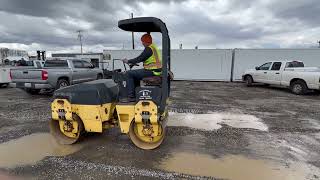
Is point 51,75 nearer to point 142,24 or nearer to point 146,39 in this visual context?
point 142,24

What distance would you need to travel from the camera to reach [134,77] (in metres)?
5.16

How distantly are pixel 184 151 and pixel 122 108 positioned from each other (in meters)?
1.48

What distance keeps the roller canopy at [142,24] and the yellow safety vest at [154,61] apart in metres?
0.38

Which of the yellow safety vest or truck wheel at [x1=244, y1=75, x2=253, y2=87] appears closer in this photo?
the yellow safety vest

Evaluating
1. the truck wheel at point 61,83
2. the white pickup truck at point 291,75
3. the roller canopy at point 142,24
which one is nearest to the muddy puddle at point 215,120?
the roller canopy at point 142,24

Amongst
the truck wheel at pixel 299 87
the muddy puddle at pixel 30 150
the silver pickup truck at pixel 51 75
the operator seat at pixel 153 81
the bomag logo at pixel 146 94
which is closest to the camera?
the muddy puddle at pixel 30 150

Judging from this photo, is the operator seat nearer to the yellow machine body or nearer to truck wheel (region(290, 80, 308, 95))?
the yellow machine body

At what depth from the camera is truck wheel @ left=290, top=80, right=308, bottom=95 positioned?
1335cm

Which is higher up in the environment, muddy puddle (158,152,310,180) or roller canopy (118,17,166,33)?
roller canopy (118,17,166,33)

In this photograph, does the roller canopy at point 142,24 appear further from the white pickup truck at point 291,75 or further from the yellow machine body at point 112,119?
the white pickup truck at point 291,75

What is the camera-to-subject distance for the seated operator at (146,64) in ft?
16.4

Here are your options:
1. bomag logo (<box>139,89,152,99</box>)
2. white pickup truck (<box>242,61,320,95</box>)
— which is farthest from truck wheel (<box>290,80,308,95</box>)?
bomag logo (<box>139,89,152,99</box>)

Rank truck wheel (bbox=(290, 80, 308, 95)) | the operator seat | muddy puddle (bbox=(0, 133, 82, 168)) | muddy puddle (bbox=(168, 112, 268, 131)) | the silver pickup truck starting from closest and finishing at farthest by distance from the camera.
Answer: muddy puddle (bbox=(0, 133, 82, 168)) → the operator seat → muddy puddle (bbox=(168, 112, 268, 131)) → the silver pickup truck → truck wheel (bbox=(290, 80, 308, 95))

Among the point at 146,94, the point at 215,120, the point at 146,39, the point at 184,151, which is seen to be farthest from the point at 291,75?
the point at 146,94
